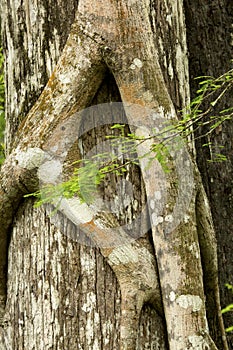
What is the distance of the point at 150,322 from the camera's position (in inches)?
134

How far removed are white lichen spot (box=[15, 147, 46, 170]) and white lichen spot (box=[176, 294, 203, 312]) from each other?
3.03 feet

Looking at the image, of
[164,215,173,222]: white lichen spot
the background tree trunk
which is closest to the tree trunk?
[164,215,173,222]: white lichen spot

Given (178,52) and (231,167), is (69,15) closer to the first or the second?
(178,52)

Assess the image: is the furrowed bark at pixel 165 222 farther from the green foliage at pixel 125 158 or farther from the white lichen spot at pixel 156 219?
the green foliage at pixel 125 158

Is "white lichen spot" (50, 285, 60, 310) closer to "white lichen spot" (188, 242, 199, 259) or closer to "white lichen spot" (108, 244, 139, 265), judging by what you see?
"white lichen spot" (108, 244, 139, 265)

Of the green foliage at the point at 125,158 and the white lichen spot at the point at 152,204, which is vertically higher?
the green foliage at the point at 125,158

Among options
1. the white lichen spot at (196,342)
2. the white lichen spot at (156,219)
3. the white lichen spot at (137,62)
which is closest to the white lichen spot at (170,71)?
the white lichen spot at (137,62)

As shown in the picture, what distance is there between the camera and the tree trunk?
11.1 feet

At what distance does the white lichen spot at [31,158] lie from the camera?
11.6 feet

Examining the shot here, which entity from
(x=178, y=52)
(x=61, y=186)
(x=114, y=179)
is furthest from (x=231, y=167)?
(x=61, y=186)

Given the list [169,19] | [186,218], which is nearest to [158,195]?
[186,218]

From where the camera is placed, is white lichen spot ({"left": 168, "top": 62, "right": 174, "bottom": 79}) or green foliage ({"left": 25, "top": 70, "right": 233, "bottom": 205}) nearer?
green foliage ({"left": 25, "top": 70, "right": 233, "bottom": 205})

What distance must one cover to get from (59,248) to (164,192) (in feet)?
1.88

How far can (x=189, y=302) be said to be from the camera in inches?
131
